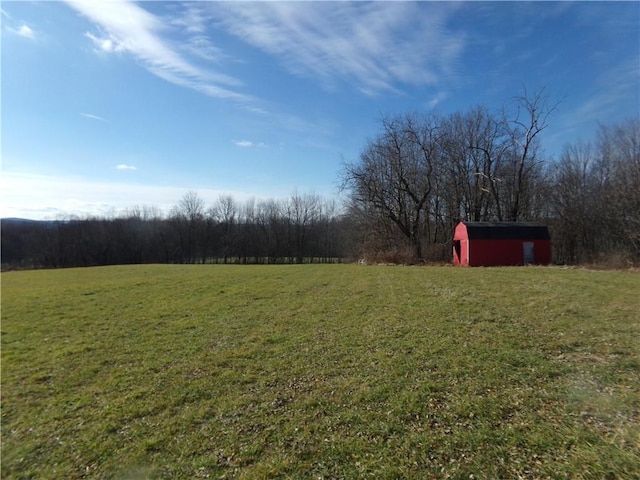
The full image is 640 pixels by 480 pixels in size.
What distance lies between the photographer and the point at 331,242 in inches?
2525

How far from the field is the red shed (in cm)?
1920

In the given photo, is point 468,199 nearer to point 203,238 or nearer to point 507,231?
point 507,231

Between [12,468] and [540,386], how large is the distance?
20.0ft

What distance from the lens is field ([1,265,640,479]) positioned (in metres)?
3.14

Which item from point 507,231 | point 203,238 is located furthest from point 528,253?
point 203,238

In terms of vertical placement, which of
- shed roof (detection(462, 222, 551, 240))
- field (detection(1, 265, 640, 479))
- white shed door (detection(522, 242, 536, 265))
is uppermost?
shed roof (detection(462, 222, 551, 240))

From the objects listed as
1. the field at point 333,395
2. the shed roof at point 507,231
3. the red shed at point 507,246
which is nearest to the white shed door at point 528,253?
the red shed at point 507,246

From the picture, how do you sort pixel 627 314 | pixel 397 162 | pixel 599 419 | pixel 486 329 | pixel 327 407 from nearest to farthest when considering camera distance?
1. pixel 599 419
2. pixel 327 407
3. pixel 486 329
4. pixel 627 314
5. pixel 397 162

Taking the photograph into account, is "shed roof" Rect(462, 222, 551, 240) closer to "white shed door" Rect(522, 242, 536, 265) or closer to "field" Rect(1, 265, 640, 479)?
"white shed door" Rect(522, 242, 536, 265)

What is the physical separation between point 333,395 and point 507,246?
28.2m

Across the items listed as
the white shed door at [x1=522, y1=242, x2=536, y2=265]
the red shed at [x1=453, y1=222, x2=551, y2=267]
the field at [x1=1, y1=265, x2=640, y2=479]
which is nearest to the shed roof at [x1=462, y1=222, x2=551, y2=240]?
the red shed at [x1=453, y1=222, x2=551, y2=267]

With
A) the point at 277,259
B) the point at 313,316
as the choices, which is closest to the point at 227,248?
the point at 277,259

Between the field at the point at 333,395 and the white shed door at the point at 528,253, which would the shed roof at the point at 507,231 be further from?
the field at the point at 333,395

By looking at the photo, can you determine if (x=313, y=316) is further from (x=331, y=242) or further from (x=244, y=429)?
(x=331, y=242)
